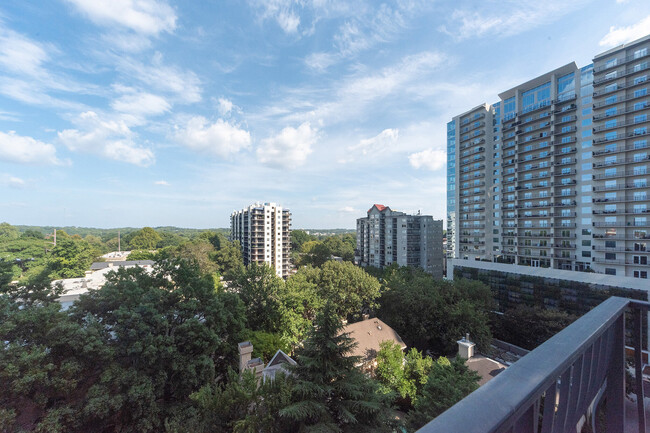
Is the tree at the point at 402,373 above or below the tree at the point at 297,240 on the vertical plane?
below

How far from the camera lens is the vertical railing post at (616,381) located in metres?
1.68

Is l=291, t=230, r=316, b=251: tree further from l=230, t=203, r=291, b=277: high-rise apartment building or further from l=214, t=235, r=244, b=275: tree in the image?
l=214, t=235, r=244, b=275: tree

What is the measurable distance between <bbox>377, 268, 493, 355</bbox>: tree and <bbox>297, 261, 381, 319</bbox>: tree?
1736 mm

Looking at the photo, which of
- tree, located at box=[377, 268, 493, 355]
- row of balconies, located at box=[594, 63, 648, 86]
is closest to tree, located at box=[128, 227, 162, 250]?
tree, located at box=[377, 268, 493, 355]

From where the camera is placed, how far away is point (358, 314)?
2103cm

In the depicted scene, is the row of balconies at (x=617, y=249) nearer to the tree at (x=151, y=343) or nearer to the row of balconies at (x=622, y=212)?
the row of balconies at (x=622, y=212)

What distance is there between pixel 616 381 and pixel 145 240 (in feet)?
251

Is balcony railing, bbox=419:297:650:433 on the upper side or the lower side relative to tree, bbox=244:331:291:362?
upper

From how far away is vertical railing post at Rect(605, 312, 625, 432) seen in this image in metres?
1.68

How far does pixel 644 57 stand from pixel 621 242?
Result: 13780 millimetres

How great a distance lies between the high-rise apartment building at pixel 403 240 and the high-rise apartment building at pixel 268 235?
13.5 metres

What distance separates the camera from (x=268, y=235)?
40.5m

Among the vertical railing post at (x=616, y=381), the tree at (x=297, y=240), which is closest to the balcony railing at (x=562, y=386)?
the vertical railing post at (x=616, y=381)

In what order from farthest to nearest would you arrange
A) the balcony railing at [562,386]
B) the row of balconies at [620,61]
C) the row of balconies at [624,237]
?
the row of balconies at [620,61], the row of balconies at [624,237], the balcony railing at [562,386]
